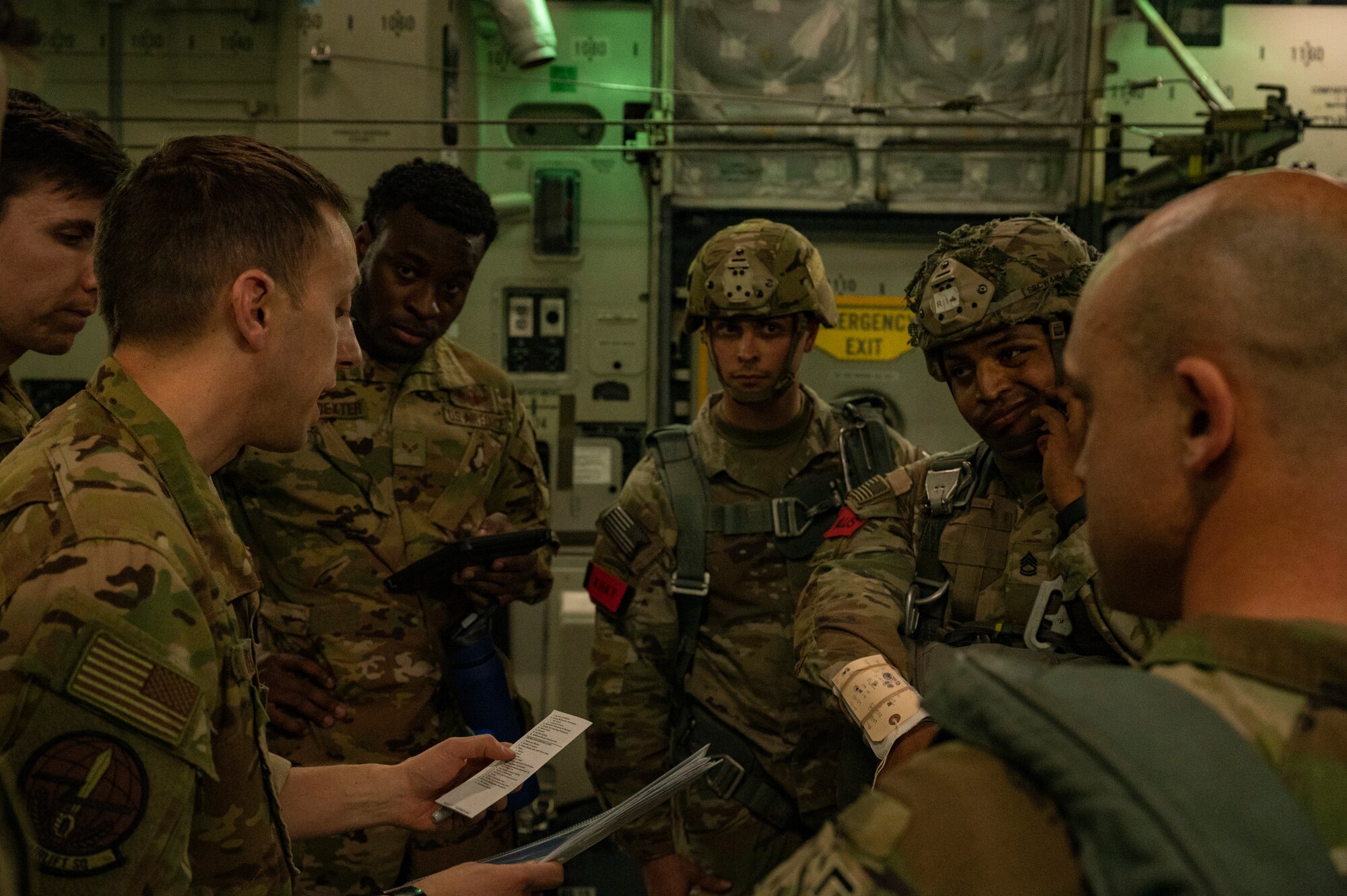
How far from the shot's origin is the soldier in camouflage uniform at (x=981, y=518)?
187 centimetres

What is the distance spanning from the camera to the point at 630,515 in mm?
2854

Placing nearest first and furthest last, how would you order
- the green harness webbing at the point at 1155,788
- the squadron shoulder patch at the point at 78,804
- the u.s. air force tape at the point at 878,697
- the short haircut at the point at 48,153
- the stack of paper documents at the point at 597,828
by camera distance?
the green harness webbing at the point at 1155,788, the squadron shoulder patch at the point at 78,804, the stack of paper documents at the point at 597,828, the u.s. air force tape at the point at 878,697, the short haircut at the point at 48,153

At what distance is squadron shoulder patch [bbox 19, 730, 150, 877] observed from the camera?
1.14 meters

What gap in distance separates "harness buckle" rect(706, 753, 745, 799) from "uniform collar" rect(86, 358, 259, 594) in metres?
1.52

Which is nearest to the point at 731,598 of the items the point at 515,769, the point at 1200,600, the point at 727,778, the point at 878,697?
the point at 727,778

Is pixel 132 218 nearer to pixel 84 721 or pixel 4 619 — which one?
pixel 4 619

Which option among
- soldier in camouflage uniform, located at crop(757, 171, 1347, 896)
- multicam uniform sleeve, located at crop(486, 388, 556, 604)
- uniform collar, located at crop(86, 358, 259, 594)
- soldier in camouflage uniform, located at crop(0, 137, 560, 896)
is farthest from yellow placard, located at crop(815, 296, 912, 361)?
soldier in camouflage uniform, located at crop(757, 171, 1347, 896)

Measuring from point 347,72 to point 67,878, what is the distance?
13.0ft

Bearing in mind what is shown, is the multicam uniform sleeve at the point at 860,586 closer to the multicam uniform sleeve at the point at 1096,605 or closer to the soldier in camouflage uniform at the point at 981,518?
the soldier in camouflage uniform at the point at 981,518

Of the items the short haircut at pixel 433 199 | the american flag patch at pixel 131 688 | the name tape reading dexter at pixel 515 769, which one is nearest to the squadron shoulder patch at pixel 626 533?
the short haircut at pixel 433 199

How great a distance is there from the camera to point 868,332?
16.3 ft

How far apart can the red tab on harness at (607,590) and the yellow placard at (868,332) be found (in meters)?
2.39

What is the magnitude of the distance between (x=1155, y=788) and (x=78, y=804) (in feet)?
3.38

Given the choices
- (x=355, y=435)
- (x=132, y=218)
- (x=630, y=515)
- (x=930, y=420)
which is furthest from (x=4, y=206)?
(x=930, y=420)
